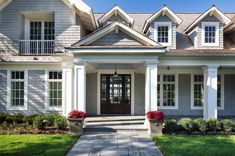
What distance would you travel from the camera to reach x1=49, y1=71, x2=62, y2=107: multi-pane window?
13.8 meters

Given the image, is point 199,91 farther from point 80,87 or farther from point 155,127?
point 80,87

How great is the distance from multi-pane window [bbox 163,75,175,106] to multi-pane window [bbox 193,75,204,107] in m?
1.37

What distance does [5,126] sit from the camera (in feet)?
36.1

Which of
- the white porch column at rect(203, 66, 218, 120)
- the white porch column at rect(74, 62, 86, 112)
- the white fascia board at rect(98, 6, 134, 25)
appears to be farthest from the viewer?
the white fascia board at rect(98, 6, 134, 25)

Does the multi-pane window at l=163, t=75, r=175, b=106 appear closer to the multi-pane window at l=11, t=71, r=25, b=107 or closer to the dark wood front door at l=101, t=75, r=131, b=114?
the dark wood front door at l=101, t=75, r=131, b=114

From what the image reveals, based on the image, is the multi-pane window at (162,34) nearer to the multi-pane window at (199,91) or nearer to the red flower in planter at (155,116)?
the multi-pane window at (199,91)

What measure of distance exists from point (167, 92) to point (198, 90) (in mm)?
1949

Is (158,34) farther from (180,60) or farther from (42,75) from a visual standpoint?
(42,75)

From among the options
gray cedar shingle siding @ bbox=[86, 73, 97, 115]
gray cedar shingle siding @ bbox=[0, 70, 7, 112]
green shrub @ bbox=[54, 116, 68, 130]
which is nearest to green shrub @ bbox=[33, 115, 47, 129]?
green shrub @ bbox=[54, 116, 68, 130]

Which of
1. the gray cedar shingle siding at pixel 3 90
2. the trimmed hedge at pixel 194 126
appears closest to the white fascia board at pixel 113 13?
the gray cedar shingle siding at pixel 3 90

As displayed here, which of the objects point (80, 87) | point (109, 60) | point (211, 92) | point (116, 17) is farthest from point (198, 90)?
point (80, 87)

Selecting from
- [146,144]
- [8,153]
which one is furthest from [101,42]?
[8,153]

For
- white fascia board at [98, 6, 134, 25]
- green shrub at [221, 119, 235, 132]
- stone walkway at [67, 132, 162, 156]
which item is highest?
white fascia board at [98, 6, 134, 25]

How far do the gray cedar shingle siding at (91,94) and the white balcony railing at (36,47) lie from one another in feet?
9.58
